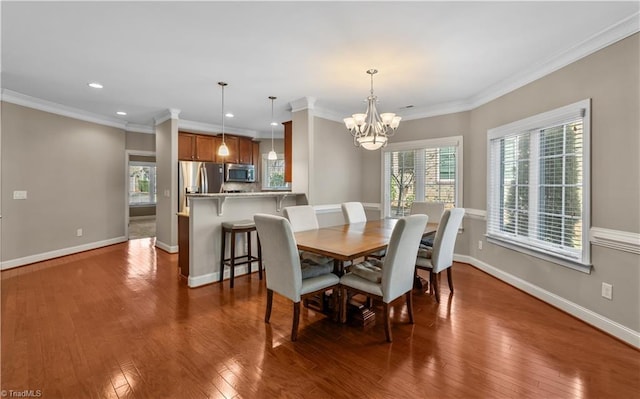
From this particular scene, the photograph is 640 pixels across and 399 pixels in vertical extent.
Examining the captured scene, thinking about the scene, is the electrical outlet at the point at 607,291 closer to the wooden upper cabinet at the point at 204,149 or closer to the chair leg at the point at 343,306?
the chair leg at the point at 343,306

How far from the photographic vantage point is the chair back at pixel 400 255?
7.27 ft

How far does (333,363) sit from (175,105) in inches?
177

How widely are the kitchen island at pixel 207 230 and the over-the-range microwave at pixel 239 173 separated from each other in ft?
8.15

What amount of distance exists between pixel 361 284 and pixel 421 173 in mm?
3140

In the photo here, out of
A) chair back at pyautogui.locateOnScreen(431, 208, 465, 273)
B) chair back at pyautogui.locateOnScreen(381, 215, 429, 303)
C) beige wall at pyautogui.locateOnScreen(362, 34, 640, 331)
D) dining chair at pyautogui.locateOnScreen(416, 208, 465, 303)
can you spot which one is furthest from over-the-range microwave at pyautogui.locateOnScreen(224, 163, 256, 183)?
beige wall at pyautogui.locateOnScreen(362, 34, 640, 331)

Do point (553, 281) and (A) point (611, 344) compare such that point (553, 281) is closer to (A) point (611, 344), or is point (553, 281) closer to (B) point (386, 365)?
(A) point (611, 344)

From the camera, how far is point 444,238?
296 centimetres

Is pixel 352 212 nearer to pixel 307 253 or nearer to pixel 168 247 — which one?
pixel 307 253

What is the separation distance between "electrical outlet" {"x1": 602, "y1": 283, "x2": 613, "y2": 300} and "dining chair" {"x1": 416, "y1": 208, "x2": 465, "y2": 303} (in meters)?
1.24

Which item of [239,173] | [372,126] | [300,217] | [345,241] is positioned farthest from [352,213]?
[239,173]

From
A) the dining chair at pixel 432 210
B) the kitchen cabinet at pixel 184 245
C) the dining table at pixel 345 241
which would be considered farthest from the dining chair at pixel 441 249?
the kitchen cabinet at pixel 184 245

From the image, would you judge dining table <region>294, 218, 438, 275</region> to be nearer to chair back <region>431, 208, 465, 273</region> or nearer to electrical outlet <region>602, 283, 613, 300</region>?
chair back <region>431, 208, 465, 273</region>

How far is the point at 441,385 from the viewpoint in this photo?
182 centimetres

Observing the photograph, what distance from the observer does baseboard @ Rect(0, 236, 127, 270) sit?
13.9ft
